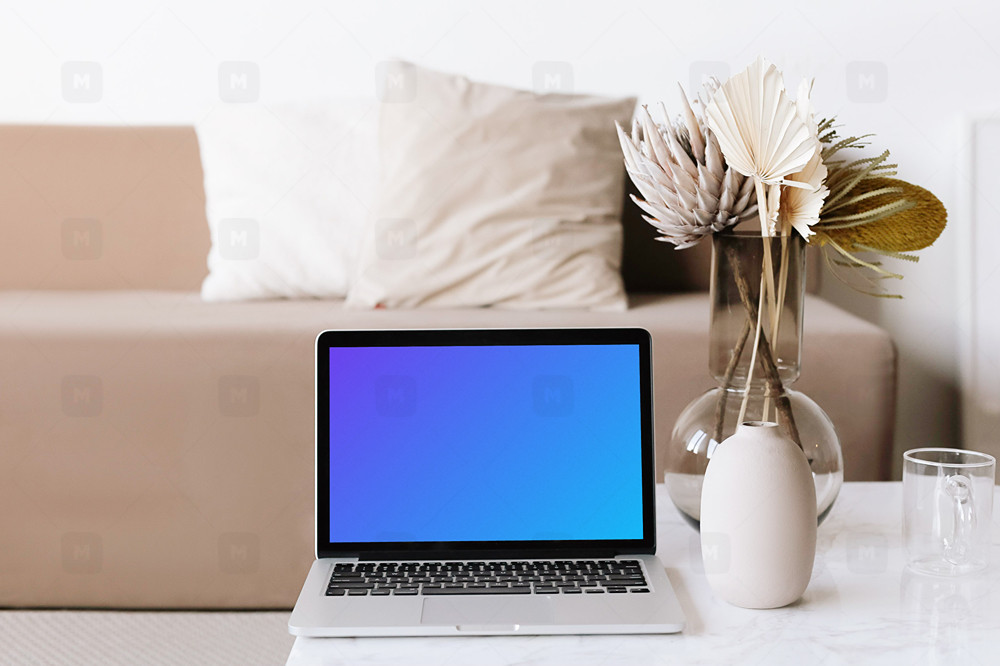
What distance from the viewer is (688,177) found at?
29.5 inches

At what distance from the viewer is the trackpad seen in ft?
2.17

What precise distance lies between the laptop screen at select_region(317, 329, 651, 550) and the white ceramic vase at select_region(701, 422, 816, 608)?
118mm

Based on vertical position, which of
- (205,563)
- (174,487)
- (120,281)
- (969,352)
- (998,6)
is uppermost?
(998,6)

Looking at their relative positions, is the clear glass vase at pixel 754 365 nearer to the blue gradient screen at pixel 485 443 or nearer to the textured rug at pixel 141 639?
the blue gradient screen at pixel 485 443

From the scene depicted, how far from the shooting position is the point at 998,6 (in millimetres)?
2000

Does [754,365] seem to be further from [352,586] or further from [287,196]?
[287,196]

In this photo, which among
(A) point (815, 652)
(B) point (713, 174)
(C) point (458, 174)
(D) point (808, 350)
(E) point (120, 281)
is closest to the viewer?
(A) point (815, 652)

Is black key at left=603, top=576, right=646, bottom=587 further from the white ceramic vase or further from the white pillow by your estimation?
the white pillow

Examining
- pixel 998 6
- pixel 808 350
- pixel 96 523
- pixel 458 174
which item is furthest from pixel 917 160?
pixel 96 523

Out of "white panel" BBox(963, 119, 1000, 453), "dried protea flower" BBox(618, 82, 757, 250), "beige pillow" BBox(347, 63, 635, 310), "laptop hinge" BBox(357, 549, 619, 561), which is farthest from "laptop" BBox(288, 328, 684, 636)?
"white panel" BBox(963, 119, 1000, 453)

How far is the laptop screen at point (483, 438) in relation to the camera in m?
0.79

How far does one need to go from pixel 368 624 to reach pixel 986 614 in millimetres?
457

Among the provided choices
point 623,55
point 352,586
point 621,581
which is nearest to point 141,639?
point 352,586

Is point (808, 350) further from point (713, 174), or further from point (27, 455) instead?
point (27, 455)
